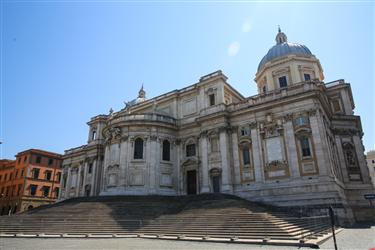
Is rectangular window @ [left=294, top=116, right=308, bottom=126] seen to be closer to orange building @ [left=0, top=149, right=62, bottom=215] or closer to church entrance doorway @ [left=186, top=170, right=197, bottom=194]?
church entrance doorway @ [left=186, top=170, right=197, bottom=194]

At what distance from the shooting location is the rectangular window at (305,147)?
72.3 feet

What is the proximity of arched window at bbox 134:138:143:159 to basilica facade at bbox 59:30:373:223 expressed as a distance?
12 centimetres

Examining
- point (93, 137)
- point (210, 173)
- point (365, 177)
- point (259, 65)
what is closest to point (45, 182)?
point (93, 137)

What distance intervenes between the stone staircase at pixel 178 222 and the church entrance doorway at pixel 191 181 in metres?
5.18

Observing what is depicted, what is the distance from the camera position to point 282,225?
13320 millimetres

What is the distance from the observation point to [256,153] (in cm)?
2458

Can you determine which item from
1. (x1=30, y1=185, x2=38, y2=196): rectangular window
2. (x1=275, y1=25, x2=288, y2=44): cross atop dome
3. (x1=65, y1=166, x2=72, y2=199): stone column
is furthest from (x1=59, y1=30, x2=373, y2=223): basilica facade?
(x1=30, y1=185, x2=38, y2=196): rectangular window

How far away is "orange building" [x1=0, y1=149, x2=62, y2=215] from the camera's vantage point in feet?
154

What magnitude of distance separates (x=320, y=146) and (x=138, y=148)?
19.5 meters

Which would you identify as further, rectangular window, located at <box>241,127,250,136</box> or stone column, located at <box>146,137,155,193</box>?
stone column, located at <box>146,137,155,193</box>

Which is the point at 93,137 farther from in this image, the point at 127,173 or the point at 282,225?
the point at 282,225

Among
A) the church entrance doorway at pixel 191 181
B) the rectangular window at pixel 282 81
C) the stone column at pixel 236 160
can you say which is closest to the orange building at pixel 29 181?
the church entrance doorway at pixel 191 181

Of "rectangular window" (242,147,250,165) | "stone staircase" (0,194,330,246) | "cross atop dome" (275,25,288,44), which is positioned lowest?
"stone staircase" (0,194,330,246)

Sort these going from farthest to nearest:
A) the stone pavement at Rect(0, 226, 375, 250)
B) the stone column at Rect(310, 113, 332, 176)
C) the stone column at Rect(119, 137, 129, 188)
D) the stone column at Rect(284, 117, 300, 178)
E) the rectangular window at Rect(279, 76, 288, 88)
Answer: the rectangular window at Rect(279, 76, 288, 88) < the stone column at Rect(119, 137, 129, 188) < the stone column at Rect(284, 117, 300, 178) < the stone column at Rect(310, 113, 332, 176) < the stone pavement at Rect(0, 226, 375, 250)
